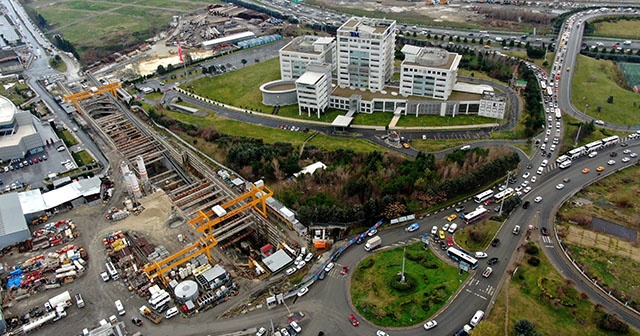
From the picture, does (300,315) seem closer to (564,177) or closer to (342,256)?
(342,256)

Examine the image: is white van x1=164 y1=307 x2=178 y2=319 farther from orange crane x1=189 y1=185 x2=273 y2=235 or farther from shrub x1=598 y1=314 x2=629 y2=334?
shrub x1=598 y1=314 x2=629 y2=334

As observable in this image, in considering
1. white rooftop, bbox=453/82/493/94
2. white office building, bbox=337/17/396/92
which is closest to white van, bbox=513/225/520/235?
white rooftop, bbox=453/82/493/94

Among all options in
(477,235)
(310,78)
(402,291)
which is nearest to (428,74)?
(310,78)

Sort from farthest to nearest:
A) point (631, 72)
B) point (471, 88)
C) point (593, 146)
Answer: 1. point (631, 72)
2. point (471, 88)
3. point (593, 146)

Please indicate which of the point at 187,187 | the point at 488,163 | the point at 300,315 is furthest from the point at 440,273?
the point at 187,187

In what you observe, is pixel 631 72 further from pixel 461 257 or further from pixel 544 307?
pixel 544 307
